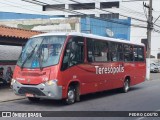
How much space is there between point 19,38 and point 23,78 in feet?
23.0

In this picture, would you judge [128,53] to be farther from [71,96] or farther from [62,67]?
[62,67]

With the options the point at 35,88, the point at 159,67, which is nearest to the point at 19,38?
the point at 35,88

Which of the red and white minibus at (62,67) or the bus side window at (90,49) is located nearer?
the red and white minibus at (62,67)

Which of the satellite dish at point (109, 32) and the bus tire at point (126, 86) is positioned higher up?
the satellite dish at point (109, 32)

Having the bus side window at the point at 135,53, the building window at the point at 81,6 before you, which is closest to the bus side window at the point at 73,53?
the bus side window at the point at 135,53

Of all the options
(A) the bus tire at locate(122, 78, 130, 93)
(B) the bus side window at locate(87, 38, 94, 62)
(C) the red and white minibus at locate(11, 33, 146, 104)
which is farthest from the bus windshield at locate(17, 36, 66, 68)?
(A) the bus tire at locate(122, 78, 130, 93)

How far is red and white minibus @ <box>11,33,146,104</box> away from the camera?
14.4 metres

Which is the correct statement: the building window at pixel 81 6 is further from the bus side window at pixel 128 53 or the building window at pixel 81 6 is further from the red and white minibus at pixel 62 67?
the red and white minibus at pixel 62 67

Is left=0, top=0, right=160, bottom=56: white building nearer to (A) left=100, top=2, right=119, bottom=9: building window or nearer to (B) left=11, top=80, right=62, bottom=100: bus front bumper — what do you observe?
(A) left=100, top=2, right=119, bottom=9: building window

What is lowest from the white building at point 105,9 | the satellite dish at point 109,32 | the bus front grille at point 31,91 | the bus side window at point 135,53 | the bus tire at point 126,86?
the bus tire at point 126,86

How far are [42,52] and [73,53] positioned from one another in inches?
48.9

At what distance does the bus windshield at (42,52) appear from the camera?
14.8m

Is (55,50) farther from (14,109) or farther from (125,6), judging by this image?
(125,6)

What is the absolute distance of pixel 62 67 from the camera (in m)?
14.7
